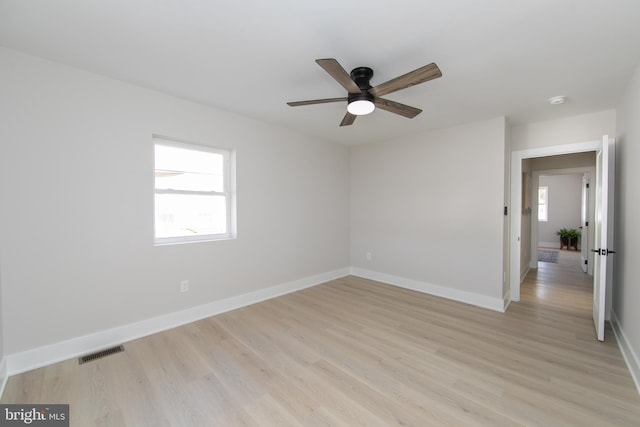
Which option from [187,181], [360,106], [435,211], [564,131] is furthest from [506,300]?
[187,181]

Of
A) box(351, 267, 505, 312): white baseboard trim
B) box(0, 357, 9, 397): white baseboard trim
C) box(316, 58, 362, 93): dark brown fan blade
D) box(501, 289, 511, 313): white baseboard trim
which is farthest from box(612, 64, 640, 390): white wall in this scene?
box(0, 357, 9, 397): white baseboard trim

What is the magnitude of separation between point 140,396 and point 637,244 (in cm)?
388

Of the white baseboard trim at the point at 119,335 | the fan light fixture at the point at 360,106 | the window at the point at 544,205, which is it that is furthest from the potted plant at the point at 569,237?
the fan light fixture at the point at 360,106

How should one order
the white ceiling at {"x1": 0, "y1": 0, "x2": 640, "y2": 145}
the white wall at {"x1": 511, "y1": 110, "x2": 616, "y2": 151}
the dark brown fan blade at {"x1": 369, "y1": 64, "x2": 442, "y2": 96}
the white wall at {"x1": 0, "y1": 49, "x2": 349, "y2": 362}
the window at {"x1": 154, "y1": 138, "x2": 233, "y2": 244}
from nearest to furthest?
1. the white ceiling at {"x1": 0, "y1": 0, "x2": 640, "y2": 145}
2. the dark brown fan blade at {"x1": 369, "y1": 64, "x2": 442, "y2": 96}
3. the white wall at {"x1": 0, "y1": 49, "x2": 349, "y2": 362}
4. the window at {"x1": 154, "y1": 138, "x2": 233, "y2": 244}
5. the white wall at {"x1": 511, "y1": 110, "x2": 616, "y2": 151}

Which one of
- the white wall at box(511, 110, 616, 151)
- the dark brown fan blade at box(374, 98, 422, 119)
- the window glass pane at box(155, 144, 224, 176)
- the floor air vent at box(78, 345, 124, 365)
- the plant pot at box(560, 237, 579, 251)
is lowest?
the floor air vent at box(78, 345, 124, 365)

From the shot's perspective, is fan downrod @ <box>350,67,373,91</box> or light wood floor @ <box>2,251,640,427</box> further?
fan downrod @ <box>350,67,373,91</box>

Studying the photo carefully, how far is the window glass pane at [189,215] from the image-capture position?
293 centimetres

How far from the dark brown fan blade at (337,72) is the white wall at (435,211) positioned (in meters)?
2.34

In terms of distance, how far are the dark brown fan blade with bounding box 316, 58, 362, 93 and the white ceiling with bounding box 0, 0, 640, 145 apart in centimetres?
25

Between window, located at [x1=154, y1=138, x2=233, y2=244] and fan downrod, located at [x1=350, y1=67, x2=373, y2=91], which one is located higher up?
fan downrod, located at [x1=350, y1=67, x2=373, y2=91]

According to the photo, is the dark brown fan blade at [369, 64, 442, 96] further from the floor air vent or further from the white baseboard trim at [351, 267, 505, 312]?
the floor air vent

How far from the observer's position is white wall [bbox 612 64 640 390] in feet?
6.98

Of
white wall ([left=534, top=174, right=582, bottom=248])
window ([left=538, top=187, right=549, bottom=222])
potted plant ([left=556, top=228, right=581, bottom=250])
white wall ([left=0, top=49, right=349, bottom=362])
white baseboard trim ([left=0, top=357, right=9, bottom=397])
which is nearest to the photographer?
white baseboard trim ([left=0, top=357, right=9, bottom=397])

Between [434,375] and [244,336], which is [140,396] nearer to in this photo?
[244,336]
